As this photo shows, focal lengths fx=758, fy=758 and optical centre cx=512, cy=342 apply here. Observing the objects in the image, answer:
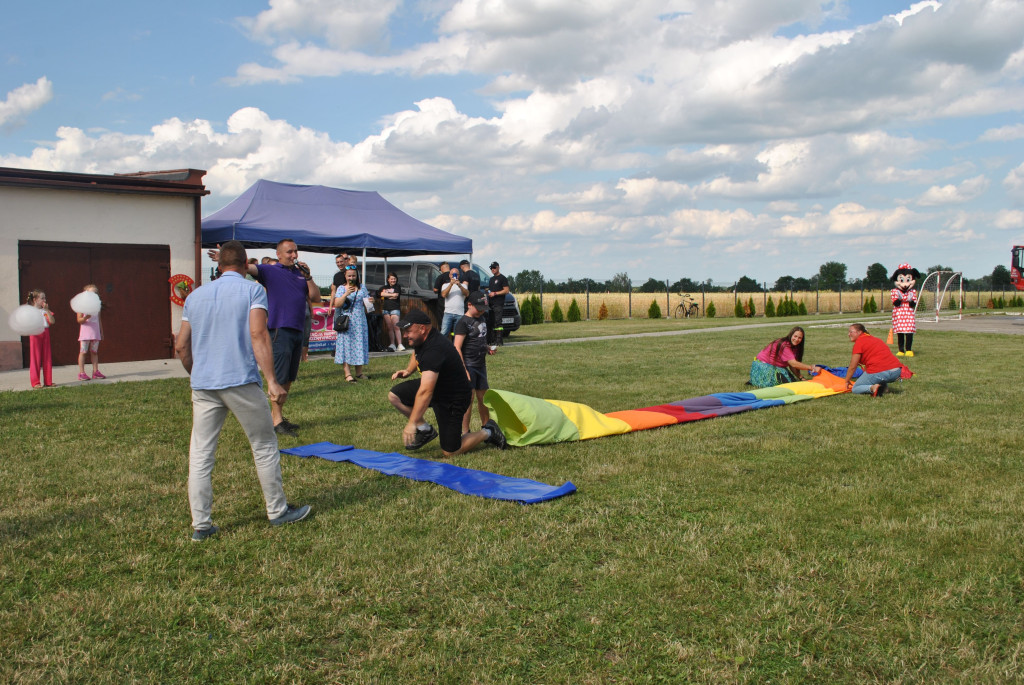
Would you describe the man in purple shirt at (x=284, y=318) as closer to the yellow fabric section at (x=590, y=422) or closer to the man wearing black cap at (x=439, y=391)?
the man wearing black cap at (x=439, y=391)

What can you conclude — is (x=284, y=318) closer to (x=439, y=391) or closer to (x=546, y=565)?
(x=439, y=391)

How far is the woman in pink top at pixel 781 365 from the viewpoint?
36.2 feet

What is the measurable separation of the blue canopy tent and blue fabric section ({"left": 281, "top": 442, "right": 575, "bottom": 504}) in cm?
993

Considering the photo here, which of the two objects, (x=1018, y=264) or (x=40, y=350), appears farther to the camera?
(x=1018, y=264)

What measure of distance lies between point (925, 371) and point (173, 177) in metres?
15.0

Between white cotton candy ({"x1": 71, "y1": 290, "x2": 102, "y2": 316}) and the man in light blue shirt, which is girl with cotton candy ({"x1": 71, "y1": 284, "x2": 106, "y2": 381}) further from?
the man in light blue shirt

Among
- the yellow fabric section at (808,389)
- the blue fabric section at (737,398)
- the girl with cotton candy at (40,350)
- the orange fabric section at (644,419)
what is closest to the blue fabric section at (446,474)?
the orange fabric section at (644,419)

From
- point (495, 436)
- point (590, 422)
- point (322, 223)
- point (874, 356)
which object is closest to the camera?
point (495, 436)

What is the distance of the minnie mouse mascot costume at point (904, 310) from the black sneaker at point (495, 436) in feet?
38.7

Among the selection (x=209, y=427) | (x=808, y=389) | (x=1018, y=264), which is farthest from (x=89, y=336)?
(x=1018, y=264)

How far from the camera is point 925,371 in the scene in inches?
515

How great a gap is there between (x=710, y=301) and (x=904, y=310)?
2725cm

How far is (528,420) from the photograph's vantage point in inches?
284

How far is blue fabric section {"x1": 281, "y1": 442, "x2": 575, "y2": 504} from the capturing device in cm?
543
